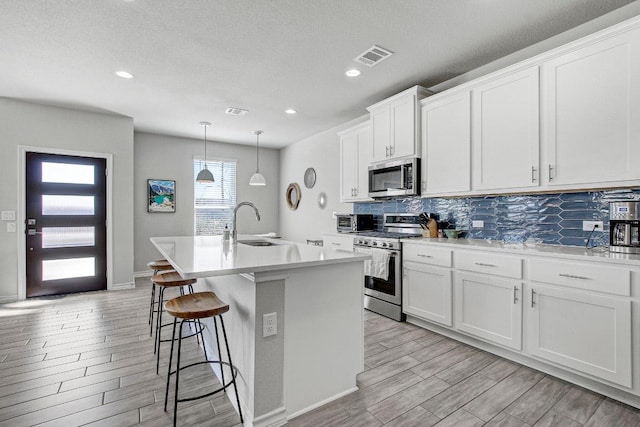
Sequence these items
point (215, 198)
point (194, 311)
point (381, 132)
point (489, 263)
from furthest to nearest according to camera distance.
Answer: point (215, 198)
point (381, 132)
point (489, 263)
point (194, 311)

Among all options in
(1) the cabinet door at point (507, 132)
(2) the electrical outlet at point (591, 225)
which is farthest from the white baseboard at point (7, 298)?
(2) the electrical outlet at point (591, 225)

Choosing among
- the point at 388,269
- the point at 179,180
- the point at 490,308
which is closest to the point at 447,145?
the point at 388,269

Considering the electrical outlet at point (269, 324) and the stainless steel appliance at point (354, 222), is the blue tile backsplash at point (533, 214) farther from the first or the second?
the electrical outlet at point (269, 324)

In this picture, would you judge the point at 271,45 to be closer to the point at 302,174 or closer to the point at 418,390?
the point at 418,390

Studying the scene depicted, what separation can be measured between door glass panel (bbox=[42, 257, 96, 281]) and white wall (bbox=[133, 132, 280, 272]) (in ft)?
3.44

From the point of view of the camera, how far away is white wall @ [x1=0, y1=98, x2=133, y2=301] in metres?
4.19

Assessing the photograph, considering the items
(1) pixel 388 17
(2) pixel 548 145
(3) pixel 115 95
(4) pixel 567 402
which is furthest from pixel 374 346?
(3) pixel 115 95

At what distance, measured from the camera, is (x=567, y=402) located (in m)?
1.99

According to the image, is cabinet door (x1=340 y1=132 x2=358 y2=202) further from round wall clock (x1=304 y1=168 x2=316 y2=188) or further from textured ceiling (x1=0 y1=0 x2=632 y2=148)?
round wall clock (x1=304 y1=168 x2=316 y2=188)

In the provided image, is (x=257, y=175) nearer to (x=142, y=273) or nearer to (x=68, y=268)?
(x=142, y=273)

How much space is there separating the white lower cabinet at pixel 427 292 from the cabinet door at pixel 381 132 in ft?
4.75

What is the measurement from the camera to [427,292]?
123 inches

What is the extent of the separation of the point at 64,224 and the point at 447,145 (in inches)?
209

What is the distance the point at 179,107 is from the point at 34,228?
2643 millimetres
